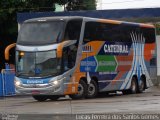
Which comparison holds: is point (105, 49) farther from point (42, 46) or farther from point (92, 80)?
point (42, 46)

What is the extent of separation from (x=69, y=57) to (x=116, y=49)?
14.7 ft

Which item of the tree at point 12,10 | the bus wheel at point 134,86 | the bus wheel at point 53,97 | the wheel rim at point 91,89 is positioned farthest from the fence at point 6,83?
the tree at point 12,10

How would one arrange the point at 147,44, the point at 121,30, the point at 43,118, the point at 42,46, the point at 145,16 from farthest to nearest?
the point at 145,16 < the point at 147,44 < the point at 121,30 < the point at 42,46 < the point at 43,118

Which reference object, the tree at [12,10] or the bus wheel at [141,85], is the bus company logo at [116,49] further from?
the tree at [12,10]

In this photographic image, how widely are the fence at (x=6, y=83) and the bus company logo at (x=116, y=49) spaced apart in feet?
28.9

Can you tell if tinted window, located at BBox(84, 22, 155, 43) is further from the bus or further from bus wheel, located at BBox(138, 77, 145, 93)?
bus wheel, located at BBox(138, 77, 145, 93)

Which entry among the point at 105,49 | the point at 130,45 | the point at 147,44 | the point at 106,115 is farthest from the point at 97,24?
the point at 106,115

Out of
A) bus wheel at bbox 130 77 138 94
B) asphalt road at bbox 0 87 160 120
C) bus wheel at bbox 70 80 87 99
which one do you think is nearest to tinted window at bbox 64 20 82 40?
bus wheel at bbox 70 80 87 99

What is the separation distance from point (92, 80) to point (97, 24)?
2808mm

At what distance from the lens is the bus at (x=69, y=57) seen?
967 inches

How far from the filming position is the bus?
967 inches

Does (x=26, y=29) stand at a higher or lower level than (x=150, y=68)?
higher

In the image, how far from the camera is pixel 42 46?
80.8ft

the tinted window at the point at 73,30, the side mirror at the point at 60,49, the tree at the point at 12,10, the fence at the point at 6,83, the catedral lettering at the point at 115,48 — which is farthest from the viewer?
the tree at the point at 12,10
